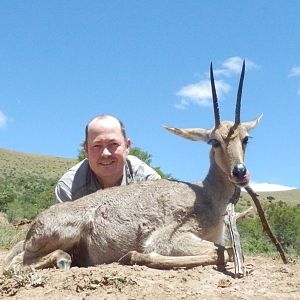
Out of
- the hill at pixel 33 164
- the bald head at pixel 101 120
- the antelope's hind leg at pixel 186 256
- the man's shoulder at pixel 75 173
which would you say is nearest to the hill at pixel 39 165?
the hill at pixel 33 164

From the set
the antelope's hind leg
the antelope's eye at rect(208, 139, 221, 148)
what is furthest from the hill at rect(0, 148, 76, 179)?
the antelope's hind leg

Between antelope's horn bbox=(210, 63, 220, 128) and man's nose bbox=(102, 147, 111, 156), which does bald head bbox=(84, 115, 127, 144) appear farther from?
antelope's horn bbox=(210, 63, 220, 128)

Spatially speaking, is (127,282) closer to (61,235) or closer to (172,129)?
(61,235)

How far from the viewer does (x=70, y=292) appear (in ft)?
19.9

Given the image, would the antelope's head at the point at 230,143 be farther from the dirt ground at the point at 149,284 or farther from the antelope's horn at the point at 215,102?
the dirt ground at the point at 149,284

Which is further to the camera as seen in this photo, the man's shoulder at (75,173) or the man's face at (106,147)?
the man's shoulder at (75,173)

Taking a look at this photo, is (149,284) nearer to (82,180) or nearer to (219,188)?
(219,188)

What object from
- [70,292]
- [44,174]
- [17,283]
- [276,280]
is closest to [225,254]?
[276,280]

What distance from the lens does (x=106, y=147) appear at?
327 inches

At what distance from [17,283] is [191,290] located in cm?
192

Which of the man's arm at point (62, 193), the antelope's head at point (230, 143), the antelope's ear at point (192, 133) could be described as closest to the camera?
the antelope's head at point (230, 143)

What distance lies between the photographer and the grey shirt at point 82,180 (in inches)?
344

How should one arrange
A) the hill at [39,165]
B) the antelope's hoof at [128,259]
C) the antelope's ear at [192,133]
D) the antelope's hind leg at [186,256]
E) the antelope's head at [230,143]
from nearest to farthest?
1. the antelope's hind leg at [186,256]
2. the antelope's hoof at [128,259]
3. the antelope's head at [230,143]
4. the antelope's ear at [192,133]
5. the hill at [39,165]

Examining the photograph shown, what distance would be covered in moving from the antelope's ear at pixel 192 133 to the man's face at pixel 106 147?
75cm
